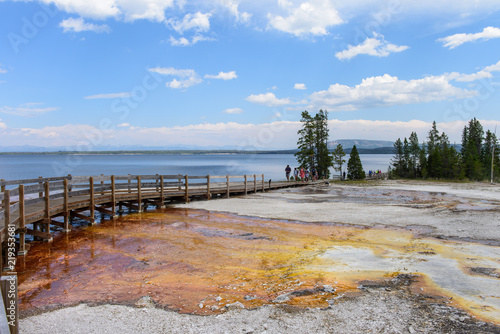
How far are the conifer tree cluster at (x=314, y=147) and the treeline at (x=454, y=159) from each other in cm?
2358

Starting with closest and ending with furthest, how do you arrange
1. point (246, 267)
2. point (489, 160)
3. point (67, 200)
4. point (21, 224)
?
point (246, 267) < point (21, 224) < point (67, 200) < point (489, 160)

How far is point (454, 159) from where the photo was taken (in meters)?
64.0

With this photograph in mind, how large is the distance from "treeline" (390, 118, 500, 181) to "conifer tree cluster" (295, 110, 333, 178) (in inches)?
928

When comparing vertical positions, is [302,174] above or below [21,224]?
below

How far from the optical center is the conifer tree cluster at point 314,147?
5419cm

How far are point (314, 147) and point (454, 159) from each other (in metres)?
28.2

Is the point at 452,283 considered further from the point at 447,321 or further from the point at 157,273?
the point at 157,273

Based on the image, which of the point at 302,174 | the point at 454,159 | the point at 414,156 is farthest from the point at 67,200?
the point at 414,156

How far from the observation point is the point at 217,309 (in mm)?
6180

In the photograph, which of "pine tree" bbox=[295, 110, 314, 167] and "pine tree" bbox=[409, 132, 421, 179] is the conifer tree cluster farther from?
"pine tree" bbox=[409, 132, 421, 179]

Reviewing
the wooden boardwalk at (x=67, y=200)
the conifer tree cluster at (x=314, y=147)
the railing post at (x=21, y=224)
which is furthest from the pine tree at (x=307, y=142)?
the railing post at (x=21, y=224)

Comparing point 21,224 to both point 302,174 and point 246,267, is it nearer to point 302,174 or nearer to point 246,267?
point 246,267

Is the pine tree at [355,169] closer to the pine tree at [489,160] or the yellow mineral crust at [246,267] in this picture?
the pine tree at [489,160]

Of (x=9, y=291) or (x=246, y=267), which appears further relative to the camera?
(x=246, y=267)
